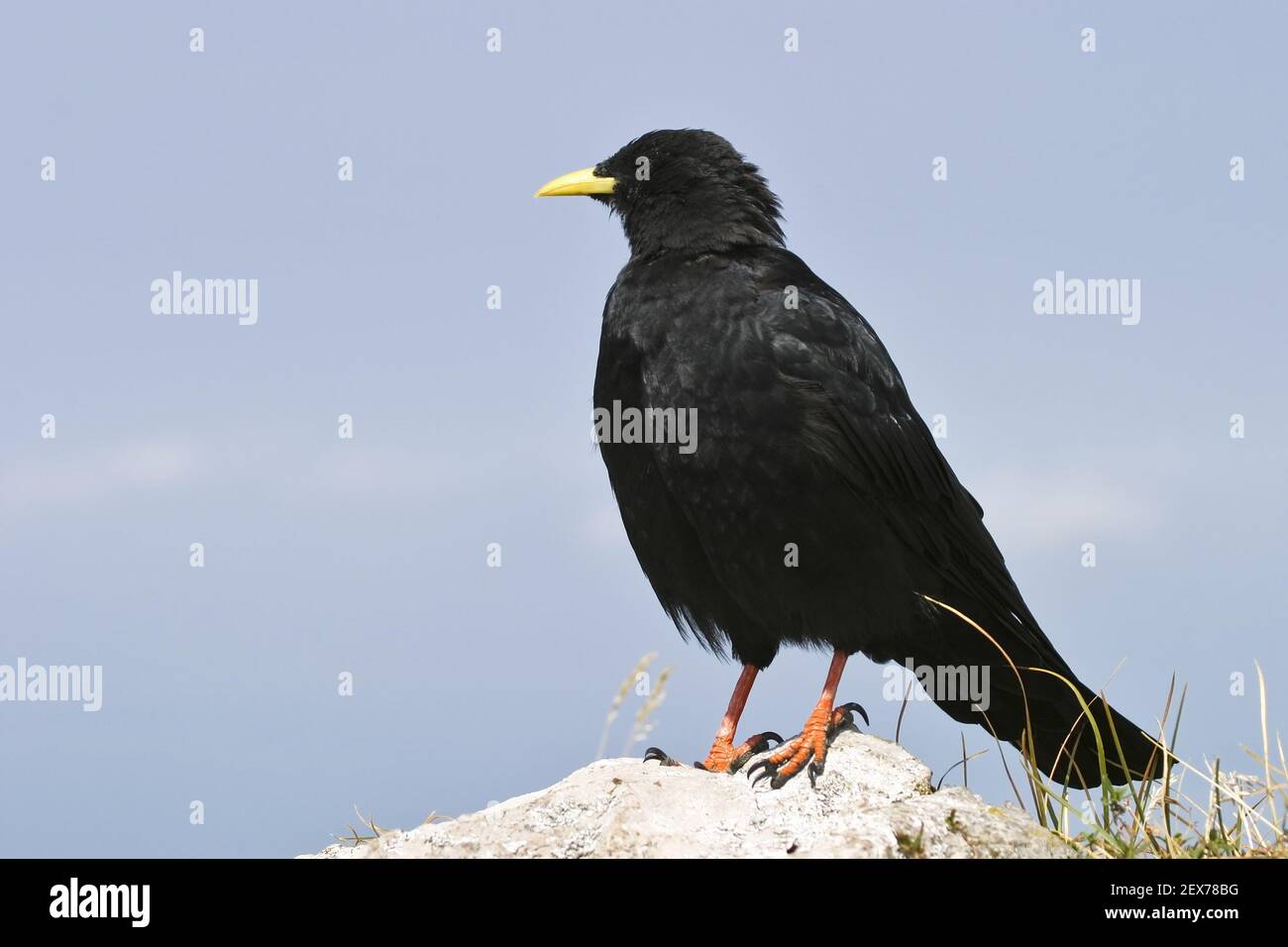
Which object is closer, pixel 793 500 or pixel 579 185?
pixel 793 500

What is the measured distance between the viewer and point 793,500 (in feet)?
17.8

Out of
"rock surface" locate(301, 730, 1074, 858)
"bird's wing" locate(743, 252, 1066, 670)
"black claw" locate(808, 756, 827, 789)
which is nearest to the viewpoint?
"rock surface" locate(301, 730, 1074, 858)

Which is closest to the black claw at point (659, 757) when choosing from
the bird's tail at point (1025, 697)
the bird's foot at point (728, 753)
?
the bird's foot at point (728, 753)

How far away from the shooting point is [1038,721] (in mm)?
6070

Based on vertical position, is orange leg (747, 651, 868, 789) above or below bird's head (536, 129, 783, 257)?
below

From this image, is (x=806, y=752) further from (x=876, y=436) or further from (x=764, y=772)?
(x=876, y=436)

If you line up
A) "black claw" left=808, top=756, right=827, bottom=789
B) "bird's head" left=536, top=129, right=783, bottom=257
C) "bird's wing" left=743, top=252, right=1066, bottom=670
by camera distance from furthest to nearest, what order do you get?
"bird's head" left=536, top=129, right=783, bottom=257 < "bird's wing" left=743, top=252, right=1066, bottom=670 < "black claw" left=808, top=756, right=827, bottom=789

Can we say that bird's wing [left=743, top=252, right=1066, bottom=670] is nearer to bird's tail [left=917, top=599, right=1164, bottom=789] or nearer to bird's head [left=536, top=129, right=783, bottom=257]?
bird's tail [left=917, top=599, right=1164, bottom=789]

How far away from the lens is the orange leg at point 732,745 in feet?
18.5

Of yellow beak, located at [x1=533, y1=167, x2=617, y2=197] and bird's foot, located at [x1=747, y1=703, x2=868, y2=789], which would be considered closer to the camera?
bird's foot, located at [x1=747, y1=703, x2=868, y2=789]

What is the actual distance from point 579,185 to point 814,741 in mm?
3189

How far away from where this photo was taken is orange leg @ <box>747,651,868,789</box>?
525 centimetres

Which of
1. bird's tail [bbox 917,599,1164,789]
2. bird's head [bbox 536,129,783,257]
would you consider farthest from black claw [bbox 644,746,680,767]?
bird's head [bbox 536,129,783,257]

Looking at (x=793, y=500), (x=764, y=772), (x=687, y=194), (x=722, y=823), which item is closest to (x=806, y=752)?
(x=764, y=772)
